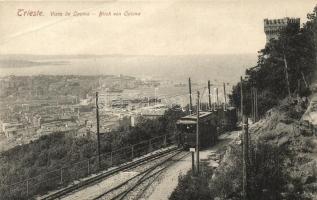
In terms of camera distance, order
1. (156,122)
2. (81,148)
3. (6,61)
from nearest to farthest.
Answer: (6,61), (81,148), (156,122)

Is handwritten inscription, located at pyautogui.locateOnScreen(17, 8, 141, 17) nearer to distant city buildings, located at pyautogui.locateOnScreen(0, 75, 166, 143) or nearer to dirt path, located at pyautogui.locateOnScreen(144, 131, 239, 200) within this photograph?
dirt path, located at pyautogui.locateOnScreen(144, 131, 239, 200)

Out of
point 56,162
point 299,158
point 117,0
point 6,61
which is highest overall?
point 117,0

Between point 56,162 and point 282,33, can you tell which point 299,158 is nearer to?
point 56,162

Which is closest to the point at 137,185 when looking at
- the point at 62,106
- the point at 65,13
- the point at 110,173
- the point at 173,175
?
the point at 173,175

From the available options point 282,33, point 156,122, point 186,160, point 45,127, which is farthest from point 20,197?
point 282,33

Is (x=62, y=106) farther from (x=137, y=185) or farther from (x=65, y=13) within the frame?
(x=65, y=13)
